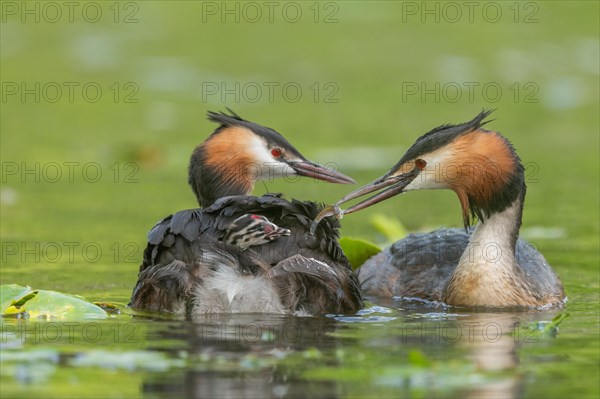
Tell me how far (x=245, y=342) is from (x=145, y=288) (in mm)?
1594

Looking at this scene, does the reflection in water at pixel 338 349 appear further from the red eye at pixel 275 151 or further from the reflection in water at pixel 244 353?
the red eye at pixel 275 151

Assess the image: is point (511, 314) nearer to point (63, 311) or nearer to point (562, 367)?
point (562, 367)

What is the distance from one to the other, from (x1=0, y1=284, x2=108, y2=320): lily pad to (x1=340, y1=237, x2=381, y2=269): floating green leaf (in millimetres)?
3257

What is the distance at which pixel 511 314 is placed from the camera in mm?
9398

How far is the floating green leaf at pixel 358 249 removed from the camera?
37.7 feet

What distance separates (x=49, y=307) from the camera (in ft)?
28.1

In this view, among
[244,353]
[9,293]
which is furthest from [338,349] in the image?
[9,293]

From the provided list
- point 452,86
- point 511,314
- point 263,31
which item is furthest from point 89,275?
point 263,31

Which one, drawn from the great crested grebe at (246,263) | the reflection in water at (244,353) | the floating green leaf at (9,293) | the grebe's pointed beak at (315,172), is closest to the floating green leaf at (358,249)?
the grebe's pointed beak at (315,172)

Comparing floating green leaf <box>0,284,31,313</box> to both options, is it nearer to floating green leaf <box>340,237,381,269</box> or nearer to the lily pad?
the lily pad

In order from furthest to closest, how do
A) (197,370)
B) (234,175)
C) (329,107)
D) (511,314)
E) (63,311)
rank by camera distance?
(329,107), (234,175), (511,314), (63,311), (197,370)

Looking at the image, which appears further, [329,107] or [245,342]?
[329,107]

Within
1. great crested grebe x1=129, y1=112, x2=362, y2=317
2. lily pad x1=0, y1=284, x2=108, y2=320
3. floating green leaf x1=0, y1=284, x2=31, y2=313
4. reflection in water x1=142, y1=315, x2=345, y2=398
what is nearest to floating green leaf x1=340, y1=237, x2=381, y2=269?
great crested grebe x1=129, y1=112, x2=362, y2=317

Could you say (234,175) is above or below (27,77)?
below
